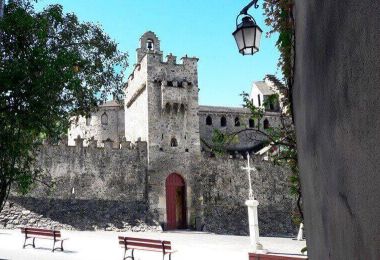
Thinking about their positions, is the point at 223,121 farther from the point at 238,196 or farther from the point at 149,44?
the point at 238,196

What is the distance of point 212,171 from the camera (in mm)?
32562

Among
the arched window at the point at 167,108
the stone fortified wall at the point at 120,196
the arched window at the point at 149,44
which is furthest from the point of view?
the arched window at the point at 149,44

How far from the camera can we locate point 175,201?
1198 inches

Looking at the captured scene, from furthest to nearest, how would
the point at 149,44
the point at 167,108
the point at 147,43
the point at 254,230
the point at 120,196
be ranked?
the point at 149,44, the point at 147,43, the point at 167,108, the point at 120,196, the point at 254,230

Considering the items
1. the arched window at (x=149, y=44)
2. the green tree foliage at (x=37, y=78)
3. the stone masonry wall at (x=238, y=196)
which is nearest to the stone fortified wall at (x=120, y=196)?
the stone masonry wall at (x=238, y=196)

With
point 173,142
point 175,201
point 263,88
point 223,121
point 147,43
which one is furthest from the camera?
point 263,88

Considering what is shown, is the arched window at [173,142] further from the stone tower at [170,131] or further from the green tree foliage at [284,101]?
the green tree foliage at [284,101]

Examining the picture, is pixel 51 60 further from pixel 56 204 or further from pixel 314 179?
pixel 56 204

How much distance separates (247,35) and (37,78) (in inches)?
195

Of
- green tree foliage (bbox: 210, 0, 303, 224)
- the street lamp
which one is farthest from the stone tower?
the street lamp

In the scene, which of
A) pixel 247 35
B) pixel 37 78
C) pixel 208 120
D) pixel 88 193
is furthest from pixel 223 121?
pixel 247 35

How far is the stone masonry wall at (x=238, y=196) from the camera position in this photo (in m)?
31.2

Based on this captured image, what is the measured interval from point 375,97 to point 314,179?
1711 millimetres

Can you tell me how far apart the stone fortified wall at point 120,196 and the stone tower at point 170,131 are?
56cm
